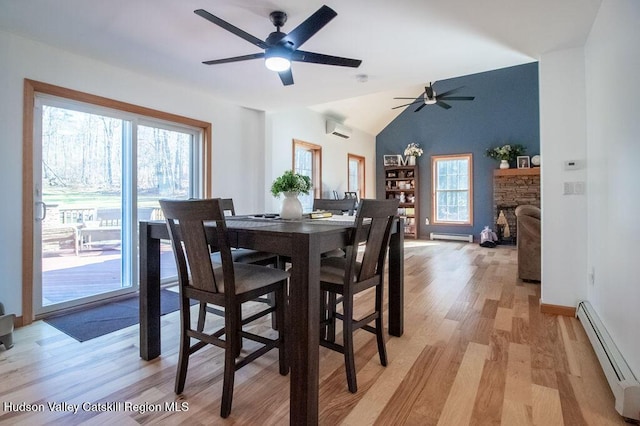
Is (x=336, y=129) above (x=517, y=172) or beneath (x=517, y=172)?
above

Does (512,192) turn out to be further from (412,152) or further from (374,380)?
(374,380)

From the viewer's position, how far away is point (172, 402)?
63.6 inches

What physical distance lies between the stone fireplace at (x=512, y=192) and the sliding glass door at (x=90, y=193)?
6453 mm

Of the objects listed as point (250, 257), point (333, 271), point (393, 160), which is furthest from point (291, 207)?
point (393, 160)

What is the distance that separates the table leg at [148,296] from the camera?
6.68ft

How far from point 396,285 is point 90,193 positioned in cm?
297

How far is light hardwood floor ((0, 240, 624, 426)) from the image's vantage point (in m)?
1.51

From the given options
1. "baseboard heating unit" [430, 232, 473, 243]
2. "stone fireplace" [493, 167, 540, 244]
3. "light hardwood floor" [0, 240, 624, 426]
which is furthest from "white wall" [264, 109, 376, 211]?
"light hardwood floor" [0, 240, 624, 426]

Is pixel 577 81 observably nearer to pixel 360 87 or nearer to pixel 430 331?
pixel 360 87

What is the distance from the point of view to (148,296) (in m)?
2.04

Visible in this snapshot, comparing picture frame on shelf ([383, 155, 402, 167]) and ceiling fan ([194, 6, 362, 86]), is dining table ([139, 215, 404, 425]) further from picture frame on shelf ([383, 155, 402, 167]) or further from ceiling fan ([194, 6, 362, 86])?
Result: picture frame on shelf ([383, 155, 402, 167])

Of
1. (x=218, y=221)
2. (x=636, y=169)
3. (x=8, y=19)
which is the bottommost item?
(x=218, y=221)

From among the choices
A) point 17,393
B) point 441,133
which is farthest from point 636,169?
point 441,133

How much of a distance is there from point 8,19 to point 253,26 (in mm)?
1716
